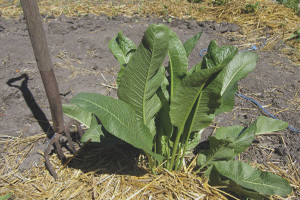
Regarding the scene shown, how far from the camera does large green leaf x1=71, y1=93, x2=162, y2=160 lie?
3.84 feet

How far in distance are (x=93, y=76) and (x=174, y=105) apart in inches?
59.2

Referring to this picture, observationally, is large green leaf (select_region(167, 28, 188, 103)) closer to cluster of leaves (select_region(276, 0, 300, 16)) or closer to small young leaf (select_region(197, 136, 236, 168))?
small young leaf (select_region(197, 136, 236, 168))

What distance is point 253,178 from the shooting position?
1440mm

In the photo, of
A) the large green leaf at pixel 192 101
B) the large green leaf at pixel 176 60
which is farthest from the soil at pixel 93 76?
the large green leaf at pixel 176 60

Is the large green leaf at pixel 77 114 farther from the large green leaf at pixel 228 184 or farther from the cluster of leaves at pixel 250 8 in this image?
the cluster of leaves at pixel 250 8

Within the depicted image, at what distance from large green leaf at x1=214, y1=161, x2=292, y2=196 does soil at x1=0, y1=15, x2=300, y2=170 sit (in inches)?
17.9

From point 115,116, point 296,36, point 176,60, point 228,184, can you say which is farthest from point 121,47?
point 296,36

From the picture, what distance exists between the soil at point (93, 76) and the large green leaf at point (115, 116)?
0.85 m

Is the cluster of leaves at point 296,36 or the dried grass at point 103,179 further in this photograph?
the cluster of leaves at point 296,36

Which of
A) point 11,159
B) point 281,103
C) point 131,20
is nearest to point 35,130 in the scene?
point 11,159

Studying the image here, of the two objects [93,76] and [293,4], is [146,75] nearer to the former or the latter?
[93,76]

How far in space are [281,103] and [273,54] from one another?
113 cm

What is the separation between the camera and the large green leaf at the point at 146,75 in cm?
108

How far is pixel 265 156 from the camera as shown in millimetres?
1901
